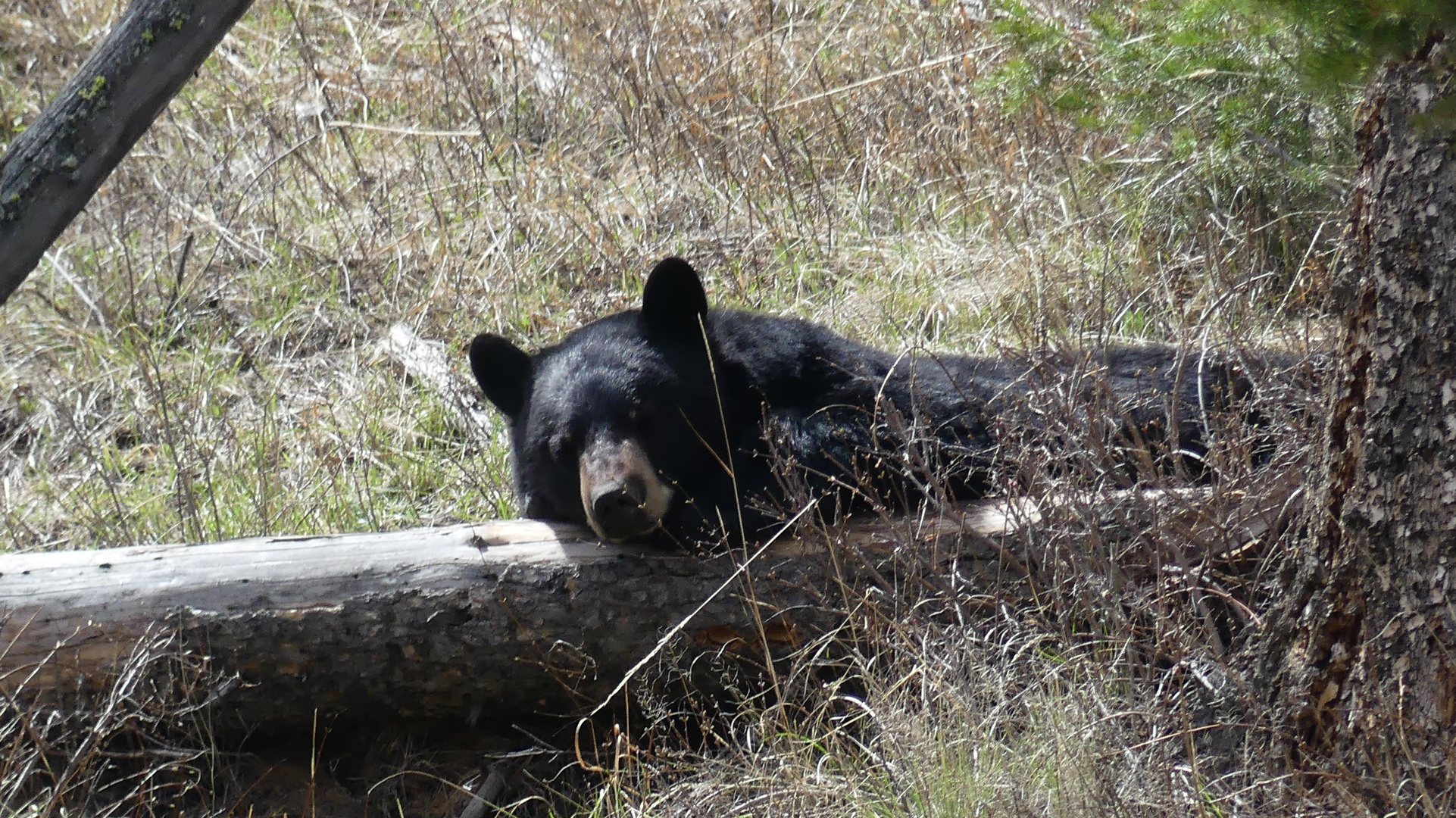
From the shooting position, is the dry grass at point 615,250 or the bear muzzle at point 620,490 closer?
the dry grass at point 615,250

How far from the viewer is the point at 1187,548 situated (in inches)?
115

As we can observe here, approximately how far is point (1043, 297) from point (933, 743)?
1.52 meters

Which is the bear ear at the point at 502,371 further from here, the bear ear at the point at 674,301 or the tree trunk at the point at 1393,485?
the tree trunk at the point at 1393,485

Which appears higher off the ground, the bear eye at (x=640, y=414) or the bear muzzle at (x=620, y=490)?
the bear eye at (x=640, y=414)

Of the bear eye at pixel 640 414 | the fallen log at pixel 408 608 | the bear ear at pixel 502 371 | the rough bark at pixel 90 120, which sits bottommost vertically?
the fallen log at pixel 408 608

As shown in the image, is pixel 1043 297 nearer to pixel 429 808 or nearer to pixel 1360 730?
pixel 1360 730

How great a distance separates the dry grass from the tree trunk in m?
0.38

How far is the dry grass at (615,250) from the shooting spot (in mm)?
3086

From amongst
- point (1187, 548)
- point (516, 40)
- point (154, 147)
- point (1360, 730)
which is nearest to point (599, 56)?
point (516, 40)

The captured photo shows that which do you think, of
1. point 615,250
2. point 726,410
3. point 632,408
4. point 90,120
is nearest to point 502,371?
point 632,408

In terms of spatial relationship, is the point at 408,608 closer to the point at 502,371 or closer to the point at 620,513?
the point at 620,513

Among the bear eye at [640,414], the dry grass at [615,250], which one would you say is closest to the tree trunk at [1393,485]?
the dry grass at [615,250]

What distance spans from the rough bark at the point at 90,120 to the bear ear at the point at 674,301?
137 cm

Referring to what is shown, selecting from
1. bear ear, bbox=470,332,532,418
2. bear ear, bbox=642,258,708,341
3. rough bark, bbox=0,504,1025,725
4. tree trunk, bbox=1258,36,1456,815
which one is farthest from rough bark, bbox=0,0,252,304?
tree trunk, bbox=1258,36,1456,815
